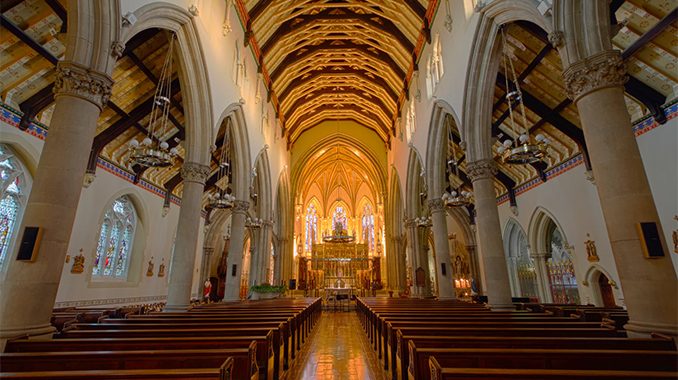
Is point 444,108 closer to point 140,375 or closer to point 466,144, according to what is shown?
point 466,144

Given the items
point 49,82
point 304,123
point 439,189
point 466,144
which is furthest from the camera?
point 304,123

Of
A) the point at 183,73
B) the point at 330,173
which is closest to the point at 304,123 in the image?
the point at 330,173

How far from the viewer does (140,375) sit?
88.7 inches

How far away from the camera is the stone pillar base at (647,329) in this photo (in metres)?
3.87

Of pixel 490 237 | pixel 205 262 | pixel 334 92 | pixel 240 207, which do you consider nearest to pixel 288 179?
pixel 334 92

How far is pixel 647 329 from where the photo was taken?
399 centimetres

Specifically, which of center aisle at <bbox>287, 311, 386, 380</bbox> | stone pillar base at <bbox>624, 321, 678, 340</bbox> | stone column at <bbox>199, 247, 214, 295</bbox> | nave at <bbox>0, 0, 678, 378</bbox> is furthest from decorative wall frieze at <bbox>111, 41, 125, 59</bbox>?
stone column at <bbox>199, 247, 214, 295</bbox>

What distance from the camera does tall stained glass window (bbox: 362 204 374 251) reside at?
3317 cm

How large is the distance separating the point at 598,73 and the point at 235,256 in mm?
11641

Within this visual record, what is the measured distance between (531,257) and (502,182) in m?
3.78

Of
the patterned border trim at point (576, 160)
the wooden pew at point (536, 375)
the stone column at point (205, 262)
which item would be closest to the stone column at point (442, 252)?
the patterned border trim at point (576, 160)

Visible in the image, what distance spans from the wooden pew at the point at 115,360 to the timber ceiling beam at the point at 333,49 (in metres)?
16.6

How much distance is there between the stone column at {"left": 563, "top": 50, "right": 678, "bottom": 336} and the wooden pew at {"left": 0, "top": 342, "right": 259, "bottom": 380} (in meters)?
4.97

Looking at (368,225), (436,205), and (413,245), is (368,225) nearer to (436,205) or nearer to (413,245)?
(413,245)
